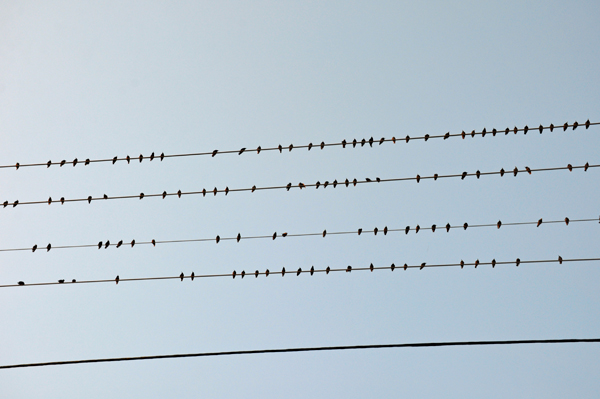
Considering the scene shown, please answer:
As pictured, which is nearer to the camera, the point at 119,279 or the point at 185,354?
the point at 185,354

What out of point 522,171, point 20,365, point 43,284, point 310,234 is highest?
point 522,171

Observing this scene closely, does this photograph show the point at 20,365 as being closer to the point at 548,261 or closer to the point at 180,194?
the point at 180,194

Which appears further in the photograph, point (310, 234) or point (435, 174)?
point (310, 234)

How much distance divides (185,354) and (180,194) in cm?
262

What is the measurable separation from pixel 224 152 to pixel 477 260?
180 inches

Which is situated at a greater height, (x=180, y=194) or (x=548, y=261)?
(x=180, y=194)

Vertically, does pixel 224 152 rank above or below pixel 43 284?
above

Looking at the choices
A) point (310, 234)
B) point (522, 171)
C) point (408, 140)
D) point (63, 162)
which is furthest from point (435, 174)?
point (63, 162)

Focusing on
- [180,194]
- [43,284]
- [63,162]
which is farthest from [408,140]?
[43,284]

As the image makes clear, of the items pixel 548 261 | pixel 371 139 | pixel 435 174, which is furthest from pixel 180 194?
pixel 548 261

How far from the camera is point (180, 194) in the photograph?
1024cm

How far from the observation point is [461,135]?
10.0 meters

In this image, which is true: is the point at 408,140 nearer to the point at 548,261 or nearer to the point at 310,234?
the point at 310,234

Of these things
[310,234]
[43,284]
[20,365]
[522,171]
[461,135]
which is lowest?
[20,365]
